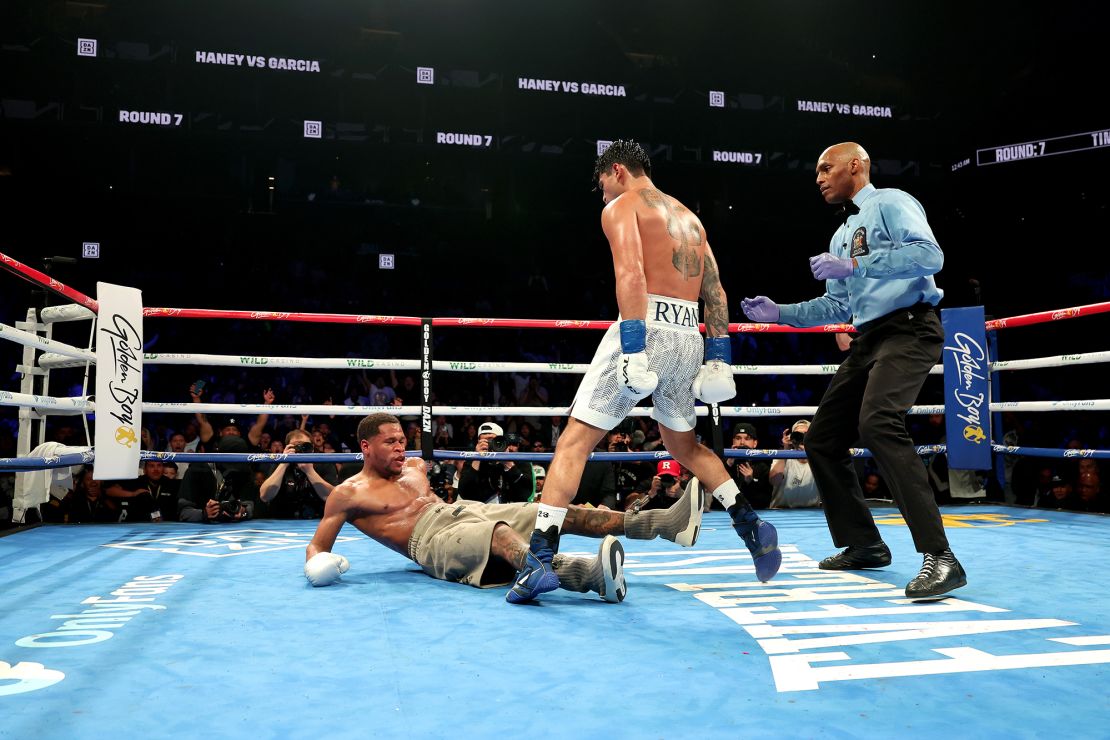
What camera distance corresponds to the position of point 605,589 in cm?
202

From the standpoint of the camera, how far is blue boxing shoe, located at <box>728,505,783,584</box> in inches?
88.0

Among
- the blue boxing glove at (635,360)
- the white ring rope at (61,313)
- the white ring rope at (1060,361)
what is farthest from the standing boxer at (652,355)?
the white ring rope at (61,313)

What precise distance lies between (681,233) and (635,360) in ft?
1.50

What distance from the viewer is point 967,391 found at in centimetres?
411

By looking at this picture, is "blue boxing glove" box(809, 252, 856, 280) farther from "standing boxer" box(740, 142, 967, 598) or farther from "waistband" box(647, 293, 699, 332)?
"waistband" box(647, 293, 699, 332)

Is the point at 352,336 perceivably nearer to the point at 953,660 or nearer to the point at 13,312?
the point at 13,312

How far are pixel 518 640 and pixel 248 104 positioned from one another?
10608 mm

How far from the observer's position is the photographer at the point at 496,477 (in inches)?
175

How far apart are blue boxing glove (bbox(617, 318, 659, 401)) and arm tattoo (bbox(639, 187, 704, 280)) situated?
0.28 m

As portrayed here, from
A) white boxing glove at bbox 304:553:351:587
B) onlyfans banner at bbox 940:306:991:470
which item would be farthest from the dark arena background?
white boxing glove at bbox 304:553:351:587

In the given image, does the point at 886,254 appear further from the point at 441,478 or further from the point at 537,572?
the point at 441,478

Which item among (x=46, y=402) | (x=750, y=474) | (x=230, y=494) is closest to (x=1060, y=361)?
(x=750, y=474)

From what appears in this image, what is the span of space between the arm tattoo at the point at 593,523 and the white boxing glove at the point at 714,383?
0.55m

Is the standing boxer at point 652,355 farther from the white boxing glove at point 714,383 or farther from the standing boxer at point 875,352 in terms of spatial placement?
the standing boxer at point 875,352
